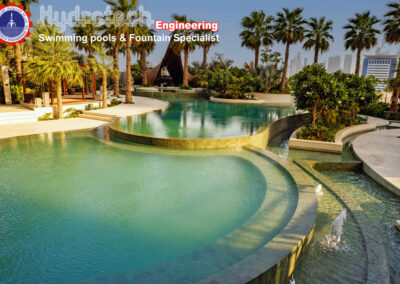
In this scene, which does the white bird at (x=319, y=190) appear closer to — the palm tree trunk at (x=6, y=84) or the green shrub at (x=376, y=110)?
Result: the green shrub at (x=376, y=110)

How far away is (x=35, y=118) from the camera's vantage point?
16.0 meters

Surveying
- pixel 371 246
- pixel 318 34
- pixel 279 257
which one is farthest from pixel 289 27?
pixel 279 257

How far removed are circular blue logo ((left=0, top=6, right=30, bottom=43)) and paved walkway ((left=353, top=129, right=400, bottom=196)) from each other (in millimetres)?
23085

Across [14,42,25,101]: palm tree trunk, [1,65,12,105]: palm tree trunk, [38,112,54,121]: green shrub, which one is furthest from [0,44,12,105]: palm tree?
[38,112,54,121]: green shrub

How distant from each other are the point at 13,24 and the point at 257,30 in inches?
1136

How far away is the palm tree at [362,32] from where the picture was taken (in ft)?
94.1

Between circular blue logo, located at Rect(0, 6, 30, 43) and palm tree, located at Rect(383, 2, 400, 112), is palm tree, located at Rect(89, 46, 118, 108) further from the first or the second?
palm tree, located at Rect(383, 2, 400, 112)

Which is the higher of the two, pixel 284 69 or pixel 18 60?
pixel 284 69

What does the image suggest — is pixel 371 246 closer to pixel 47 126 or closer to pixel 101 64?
pixel 47 126

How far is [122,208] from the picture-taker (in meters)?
6.16

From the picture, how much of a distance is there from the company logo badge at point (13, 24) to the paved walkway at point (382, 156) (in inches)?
909

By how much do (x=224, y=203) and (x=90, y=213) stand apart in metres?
3.17

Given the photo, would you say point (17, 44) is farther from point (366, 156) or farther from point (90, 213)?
point (366, 156)

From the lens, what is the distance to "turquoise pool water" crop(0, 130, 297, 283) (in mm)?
4371
